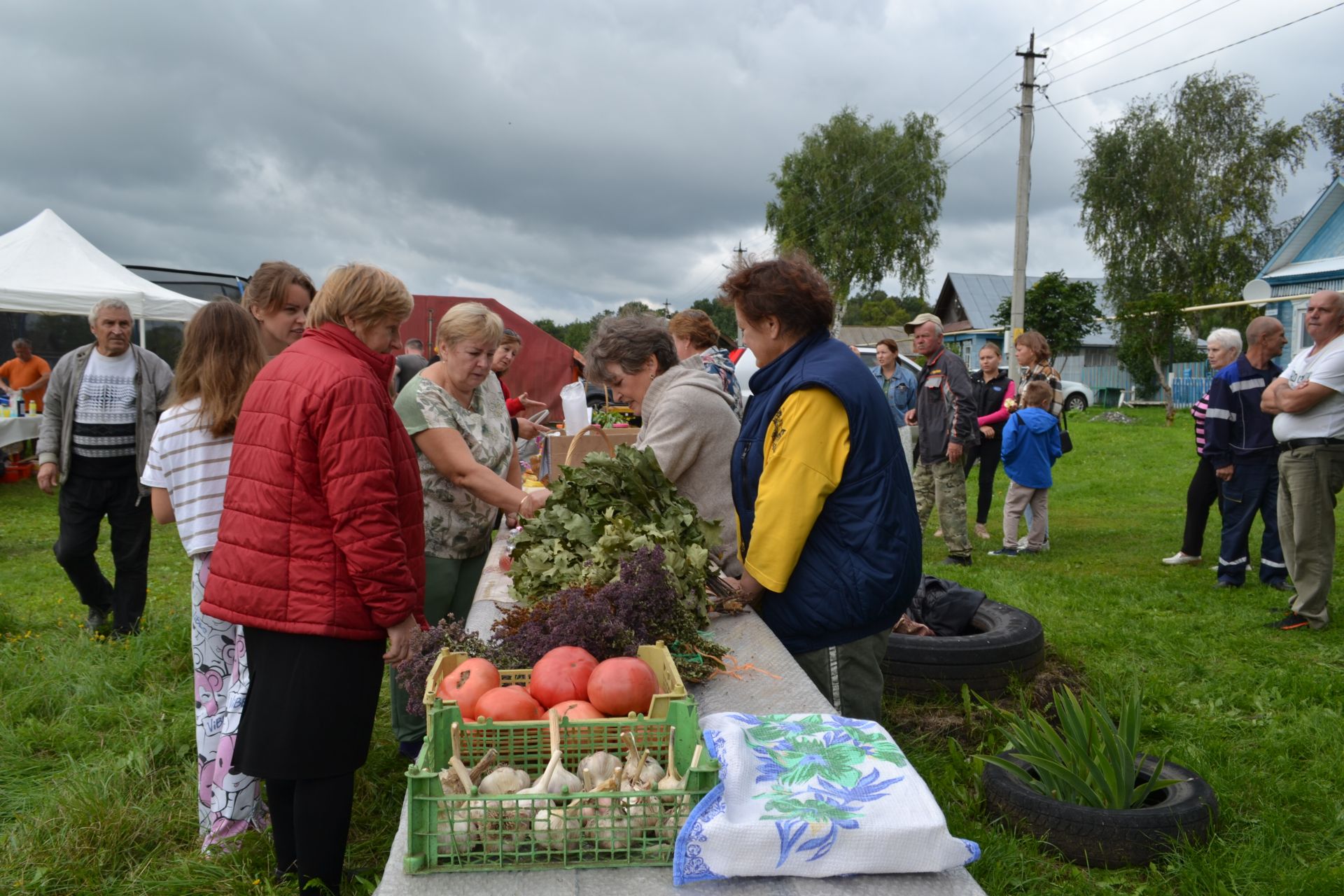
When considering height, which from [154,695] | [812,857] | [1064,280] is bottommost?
[154,695]

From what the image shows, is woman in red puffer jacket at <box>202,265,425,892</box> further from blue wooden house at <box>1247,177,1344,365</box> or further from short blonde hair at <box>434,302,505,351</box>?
blue wooden house at <box>1247,177,1344,365</box>

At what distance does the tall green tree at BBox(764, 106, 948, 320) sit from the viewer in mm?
42875

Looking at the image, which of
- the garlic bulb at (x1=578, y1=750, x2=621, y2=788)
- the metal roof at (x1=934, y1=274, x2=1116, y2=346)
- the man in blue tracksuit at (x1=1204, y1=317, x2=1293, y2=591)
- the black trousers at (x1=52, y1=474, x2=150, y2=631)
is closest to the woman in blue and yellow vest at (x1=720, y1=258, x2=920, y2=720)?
the garlic bulb at (x1=578, y1=750, x2=621, y2=788)

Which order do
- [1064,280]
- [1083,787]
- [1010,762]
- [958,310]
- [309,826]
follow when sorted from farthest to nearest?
1. [958,310]
2. [1064,280]
3. [1010,762]
4. [1083,787]
5. [309,826]

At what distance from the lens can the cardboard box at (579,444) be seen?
4.32 metres

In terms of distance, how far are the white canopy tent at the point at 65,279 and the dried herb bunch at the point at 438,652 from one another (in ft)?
40.4

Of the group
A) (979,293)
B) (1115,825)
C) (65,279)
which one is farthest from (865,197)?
(1115,825)

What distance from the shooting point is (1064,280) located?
3272 cm

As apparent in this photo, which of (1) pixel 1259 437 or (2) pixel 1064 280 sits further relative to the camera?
(2) pixel 1064 280

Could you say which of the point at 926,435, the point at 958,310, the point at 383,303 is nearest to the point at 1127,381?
the point at 958,310

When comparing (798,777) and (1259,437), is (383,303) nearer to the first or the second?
(798,777)

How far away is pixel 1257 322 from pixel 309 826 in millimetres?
6988

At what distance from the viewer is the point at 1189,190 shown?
1325 inches

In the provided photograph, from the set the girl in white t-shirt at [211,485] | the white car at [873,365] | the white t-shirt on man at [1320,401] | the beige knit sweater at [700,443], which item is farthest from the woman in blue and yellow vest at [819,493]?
the white t-shirt on man at [1320,401]
